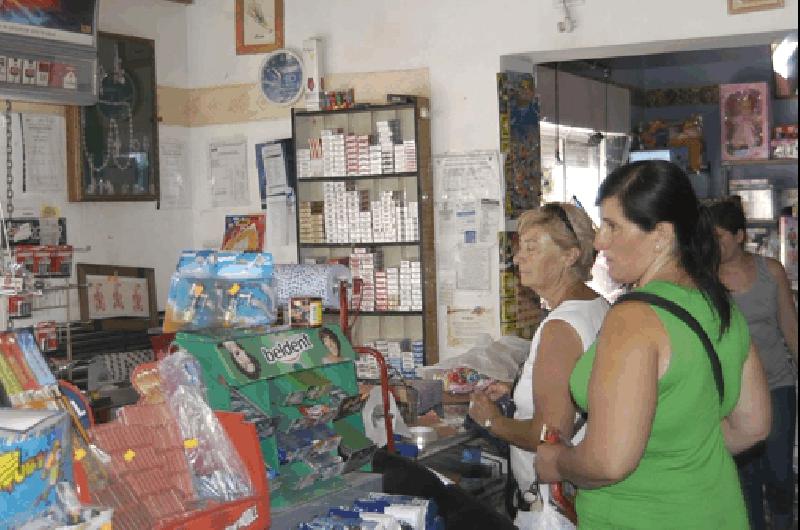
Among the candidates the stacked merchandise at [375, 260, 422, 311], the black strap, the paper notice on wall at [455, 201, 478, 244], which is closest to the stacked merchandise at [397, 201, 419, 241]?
the stacked merchandise at [375, 260, 422, 311]

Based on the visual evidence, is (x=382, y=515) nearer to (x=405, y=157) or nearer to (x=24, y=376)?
(x=24, y=376)

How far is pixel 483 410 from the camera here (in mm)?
3084

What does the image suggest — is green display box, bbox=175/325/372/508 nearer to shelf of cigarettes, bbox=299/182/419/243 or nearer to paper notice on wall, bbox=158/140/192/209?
shelf of cigarettes, bbox=299/182/419/243

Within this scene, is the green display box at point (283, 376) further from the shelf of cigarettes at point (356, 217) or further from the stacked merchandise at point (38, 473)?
the shelf of cigarettes at point (356, 217)

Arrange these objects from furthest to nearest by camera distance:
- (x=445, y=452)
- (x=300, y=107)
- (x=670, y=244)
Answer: (x=300, y=107)
(x=445, y=452)
(x=670, y=244)

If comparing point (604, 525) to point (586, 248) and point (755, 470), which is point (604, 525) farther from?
point (755, 470)

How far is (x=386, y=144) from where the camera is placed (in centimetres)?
679

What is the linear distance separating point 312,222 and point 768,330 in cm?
321

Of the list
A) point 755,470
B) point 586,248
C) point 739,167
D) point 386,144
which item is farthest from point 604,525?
point 739,167

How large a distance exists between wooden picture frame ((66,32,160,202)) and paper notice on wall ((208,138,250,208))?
519mm

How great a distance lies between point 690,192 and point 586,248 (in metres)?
0.95

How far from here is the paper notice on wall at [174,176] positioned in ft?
24.7

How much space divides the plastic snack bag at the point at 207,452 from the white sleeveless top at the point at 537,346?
2.62 ft

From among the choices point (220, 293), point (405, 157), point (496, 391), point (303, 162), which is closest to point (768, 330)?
point (496, 391)
